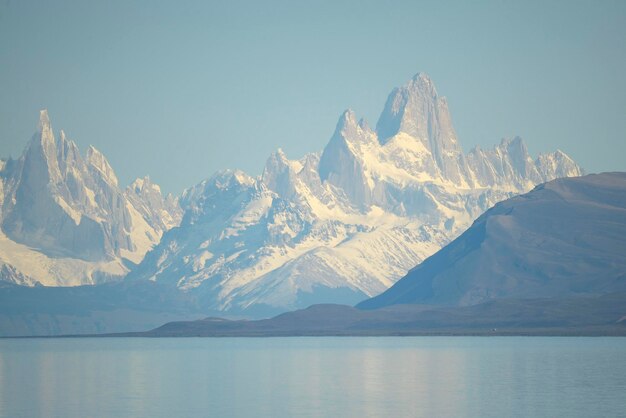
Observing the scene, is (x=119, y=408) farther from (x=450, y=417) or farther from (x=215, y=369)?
(x=215, y=369)

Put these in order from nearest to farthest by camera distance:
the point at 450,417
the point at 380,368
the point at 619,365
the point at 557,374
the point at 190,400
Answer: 1. the point at 450,417
2. the point at 190,400
3. the point at 557,374
4. the point at 619,365
5. the point at 380,368

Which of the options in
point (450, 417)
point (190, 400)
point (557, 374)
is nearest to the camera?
point (450, 417)

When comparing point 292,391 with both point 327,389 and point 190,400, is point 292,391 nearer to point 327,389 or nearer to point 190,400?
point 327,389

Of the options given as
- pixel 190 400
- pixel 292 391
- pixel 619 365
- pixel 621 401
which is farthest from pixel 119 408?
pixel 619 365

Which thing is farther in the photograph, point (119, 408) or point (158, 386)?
point (158, 386)

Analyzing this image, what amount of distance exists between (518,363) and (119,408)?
7967 cm

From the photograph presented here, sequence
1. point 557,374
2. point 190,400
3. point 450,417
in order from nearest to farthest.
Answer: point 450,417 < point 190,400 < point 557,374

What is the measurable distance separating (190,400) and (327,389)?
19.3 metres

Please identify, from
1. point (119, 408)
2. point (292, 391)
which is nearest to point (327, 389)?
point (292, 391)

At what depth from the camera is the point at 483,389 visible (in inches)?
5581

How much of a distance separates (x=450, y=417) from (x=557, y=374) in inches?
1921

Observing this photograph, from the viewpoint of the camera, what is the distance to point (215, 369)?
189m

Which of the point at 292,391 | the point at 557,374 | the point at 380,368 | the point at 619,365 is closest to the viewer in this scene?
the point at 292,391

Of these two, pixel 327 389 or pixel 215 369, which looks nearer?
pixel 327 389
